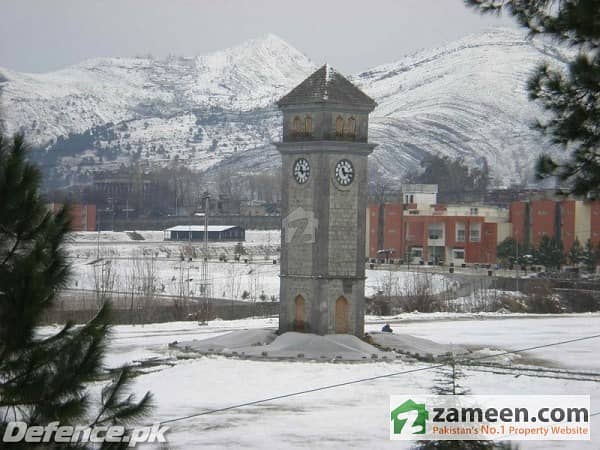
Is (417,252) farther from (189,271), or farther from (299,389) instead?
(299,389)

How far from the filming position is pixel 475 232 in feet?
264

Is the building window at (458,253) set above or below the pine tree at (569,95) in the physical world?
below

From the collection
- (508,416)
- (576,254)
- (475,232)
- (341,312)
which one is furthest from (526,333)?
(475,232)

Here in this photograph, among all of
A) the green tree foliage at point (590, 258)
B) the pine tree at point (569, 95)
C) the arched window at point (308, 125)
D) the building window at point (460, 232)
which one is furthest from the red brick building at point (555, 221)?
the pine tree at point (569, 95)

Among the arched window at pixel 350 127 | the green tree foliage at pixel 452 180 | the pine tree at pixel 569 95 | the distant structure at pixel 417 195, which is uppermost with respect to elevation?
the green tree foliage at pixel 452 180

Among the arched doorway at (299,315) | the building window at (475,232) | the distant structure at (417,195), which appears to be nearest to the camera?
the arched doorway at (299,315)

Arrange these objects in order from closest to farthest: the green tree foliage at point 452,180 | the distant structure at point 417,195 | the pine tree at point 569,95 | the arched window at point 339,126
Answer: the pine tree at point 569,95, the arched window at point 339,126, the distant structure at point 417,195, the green tree foliage at point 452,180

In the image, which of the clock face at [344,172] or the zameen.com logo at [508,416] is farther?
the clock face at [344,172]

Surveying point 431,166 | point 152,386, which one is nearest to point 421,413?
point 152,386

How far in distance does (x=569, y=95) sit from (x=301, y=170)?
56.3ft

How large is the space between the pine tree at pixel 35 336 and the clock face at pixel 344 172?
64.1 ft

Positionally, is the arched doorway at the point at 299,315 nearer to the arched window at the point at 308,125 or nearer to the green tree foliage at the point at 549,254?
the arched window at the point at 308,125

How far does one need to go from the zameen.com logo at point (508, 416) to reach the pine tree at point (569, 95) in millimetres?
3261

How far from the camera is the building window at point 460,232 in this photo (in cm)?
8038
